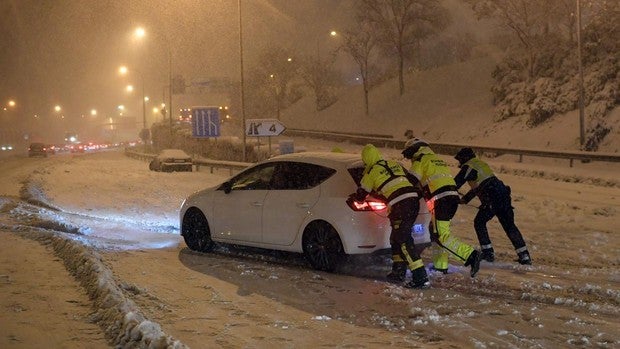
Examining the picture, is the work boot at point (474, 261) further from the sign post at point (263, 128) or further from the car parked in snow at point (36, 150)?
the car parked in snow at point (36, 150)

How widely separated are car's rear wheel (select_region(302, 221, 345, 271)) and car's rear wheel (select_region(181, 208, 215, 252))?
2093mm

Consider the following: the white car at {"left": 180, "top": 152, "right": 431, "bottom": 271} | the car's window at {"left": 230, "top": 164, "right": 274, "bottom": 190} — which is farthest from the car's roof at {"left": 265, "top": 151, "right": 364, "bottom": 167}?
the car's window at {"left": 230, "top": 164, "right": 274, "bottom": 190}

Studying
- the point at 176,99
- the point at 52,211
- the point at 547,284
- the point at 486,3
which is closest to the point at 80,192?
the point at 52,211

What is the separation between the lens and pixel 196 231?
10.9 metres

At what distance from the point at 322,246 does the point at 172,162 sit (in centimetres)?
2877

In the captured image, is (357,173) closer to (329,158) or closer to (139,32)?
(329,158)

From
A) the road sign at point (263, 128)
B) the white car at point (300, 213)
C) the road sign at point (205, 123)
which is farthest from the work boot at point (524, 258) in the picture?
the road sign at point (205, 123)

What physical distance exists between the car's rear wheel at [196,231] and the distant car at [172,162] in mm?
25863

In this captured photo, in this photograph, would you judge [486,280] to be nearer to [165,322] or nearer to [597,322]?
[597,322]

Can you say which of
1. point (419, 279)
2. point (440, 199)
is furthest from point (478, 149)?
point (419, 279)

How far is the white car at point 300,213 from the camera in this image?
28.6ft

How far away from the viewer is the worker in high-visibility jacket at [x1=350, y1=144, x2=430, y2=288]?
8.27 meters

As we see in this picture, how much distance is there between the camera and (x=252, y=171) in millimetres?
10398

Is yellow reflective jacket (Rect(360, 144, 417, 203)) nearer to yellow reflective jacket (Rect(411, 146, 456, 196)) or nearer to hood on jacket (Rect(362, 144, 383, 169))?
hood on jacket (Rect(362, 144, 383, 169))
